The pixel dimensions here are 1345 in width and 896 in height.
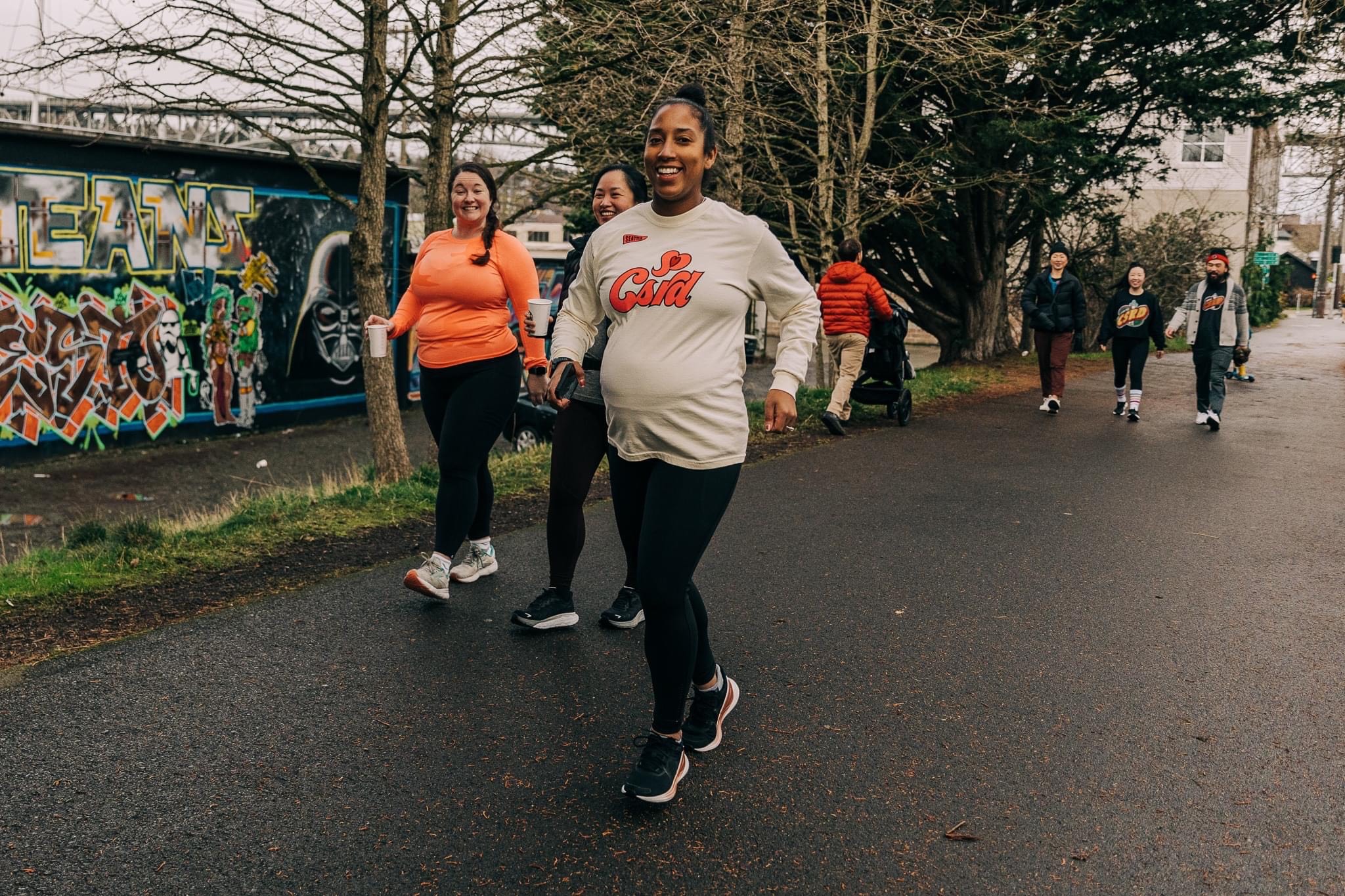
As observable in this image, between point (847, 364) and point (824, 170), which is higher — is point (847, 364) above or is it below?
below

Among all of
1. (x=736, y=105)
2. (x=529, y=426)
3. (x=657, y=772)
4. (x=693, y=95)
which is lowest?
(x=529, y=426)

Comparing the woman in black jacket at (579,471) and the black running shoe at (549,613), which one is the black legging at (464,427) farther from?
the black running shoe at (549,613)

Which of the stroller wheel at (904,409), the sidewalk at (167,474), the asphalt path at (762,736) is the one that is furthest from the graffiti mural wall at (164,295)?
the asphalt path at (762,736)

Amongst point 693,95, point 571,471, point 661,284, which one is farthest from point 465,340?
point 661,284

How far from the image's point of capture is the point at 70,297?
533 inches

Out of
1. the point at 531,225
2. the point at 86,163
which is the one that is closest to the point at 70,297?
the point at 86,163

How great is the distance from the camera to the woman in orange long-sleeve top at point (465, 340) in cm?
546

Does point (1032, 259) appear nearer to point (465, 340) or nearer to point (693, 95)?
point (465, 340)

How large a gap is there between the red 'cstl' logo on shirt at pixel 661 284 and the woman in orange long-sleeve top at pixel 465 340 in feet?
5.86

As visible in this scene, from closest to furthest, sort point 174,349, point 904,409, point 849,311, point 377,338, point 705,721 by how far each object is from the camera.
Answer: point 705,721 → point 377,338 → point 849,311 → point 904,409 → point 174,349

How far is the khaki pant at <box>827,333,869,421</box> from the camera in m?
12.1

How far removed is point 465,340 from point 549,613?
4.52ft

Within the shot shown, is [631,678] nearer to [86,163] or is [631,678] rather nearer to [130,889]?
[130,889]

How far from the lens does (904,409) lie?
12.5 metres
